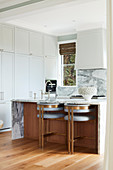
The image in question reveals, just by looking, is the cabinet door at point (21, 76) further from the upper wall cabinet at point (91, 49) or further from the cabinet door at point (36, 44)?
the upper wall cabinet at point (91, 49)

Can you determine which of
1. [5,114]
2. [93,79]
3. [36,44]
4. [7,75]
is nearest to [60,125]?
[5,114]

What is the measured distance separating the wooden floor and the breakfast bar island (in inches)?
7.7

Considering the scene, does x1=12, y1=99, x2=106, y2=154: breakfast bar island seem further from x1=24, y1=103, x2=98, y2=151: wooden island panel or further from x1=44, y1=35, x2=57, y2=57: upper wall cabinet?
x1=44, y1=35, x2=57, y2=57: upper wall cabinet

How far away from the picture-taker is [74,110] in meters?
4.19

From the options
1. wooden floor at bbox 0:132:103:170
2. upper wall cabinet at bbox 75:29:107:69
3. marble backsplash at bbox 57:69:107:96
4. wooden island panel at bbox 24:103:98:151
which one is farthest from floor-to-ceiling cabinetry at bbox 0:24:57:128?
wooden floor at bbox 0:132:103:170

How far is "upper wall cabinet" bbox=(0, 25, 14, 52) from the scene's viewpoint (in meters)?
6.26

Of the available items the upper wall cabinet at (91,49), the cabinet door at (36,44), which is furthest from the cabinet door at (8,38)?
the upper wall cabinet at (91,49)

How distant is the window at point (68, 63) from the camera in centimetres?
778

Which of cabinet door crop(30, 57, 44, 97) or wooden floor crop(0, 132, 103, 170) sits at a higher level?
cabinet door crop(30, 57, 44, 97)

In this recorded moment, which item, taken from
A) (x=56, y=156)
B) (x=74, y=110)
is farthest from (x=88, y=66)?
(x=56, y=156)

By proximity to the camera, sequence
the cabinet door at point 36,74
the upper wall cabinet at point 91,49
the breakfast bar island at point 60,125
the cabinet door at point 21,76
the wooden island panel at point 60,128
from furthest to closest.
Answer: the cabinet door at point 36,74
the upper wall cabinet at point 91,49
the cabinet door at point 21,76
the wooden island panel at point 60,128
the breakfast bar island at point 60,125

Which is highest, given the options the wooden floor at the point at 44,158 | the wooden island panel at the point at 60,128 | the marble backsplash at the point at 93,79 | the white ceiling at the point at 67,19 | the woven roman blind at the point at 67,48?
the white ceiling at the point at 67,19

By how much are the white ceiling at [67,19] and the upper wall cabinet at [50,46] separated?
0.18 m

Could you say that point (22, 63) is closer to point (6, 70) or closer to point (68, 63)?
point (6, 70)
